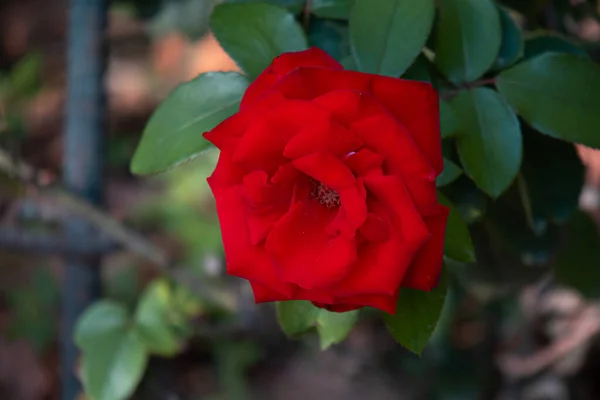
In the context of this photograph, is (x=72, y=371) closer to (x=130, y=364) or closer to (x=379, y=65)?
(x=130, y=364)

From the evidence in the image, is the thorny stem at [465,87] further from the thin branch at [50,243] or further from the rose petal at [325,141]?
the thin branch at [50,243]

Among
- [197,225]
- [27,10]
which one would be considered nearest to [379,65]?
[197,225]

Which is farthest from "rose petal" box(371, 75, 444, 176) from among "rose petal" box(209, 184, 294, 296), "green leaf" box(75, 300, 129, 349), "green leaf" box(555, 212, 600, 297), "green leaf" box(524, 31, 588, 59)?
"green leaf" box(75, 300, 129, 349)

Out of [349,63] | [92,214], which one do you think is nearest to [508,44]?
[349,63]

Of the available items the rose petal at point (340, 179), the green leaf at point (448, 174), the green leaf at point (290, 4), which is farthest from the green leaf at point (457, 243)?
the green leaf at point (290, 4)

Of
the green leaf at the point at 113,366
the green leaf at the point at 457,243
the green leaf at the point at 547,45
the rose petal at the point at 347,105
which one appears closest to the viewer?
the rose petal at the point at 347,105

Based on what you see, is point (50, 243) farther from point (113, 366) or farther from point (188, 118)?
point (188, 118)
